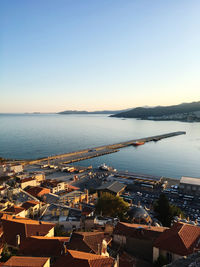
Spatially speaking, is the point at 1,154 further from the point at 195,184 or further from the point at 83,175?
the point at 195,184

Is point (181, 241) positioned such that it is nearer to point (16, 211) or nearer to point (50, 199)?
point (16, 211)

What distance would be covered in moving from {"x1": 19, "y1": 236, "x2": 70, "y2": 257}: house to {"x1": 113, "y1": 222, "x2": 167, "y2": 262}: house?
9.77 ft

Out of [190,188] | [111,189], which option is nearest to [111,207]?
[111,189]

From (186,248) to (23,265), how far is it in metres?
6.80

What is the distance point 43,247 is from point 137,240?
4834 mm

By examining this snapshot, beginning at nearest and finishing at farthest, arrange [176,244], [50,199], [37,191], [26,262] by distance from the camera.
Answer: [26,262] → [176,244] → [50,199] → [37,191]

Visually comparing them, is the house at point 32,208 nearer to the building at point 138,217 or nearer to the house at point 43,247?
the house at point 43,247

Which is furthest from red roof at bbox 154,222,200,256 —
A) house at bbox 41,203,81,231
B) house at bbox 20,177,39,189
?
house at bbox 20,177,39,189

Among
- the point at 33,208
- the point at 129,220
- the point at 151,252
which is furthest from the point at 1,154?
the point at 151,252

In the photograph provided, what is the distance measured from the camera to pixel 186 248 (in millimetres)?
9172

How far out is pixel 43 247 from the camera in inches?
394

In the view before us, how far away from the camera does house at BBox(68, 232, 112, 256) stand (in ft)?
31.3

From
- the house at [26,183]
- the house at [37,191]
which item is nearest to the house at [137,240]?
the house at [37,191]

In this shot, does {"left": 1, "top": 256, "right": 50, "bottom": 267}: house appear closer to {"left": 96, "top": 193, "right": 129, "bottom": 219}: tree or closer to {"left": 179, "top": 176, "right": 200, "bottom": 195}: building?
{"left": 96, "top": 193, "right": 129, "bottom": 219}: tree
